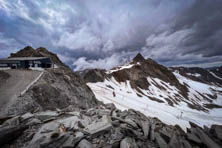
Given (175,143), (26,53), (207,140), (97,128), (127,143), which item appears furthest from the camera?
(26,53)

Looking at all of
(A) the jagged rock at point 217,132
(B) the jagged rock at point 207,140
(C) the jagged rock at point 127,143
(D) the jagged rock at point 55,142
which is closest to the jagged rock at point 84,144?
(D) the jagged rock at point 55,142

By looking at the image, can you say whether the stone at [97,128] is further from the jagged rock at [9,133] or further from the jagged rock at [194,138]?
the jagged rock at [194,138]

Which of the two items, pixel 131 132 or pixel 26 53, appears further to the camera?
pixel 26 53

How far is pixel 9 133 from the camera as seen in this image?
3.86 metres

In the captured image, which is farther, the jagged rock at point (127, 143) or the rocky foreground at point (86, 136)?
the jagged rock at point (127, 143)

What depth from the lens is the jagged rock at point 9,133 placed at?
3.67 meters

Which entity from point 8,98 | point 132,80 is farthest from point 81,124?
point 132,80

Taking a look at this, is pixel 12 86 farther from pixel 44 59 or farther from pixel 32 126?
pixel 44 59

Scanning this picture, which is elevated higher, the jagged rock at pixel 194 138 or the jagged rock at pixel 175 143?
the jagged rock at pixel 175 143

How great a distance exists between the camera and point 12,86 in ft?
34.6

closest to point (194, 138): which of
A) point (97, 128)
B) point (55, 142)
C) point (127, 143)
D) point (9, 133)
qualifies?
point (127, 143)

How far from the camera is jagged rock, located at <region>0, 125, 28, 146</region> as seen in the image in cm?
367

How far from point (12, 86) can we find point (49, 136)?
472 inches

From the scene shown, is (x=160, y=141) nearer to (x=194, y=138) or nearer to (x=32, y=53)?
(x=194, y=138)
